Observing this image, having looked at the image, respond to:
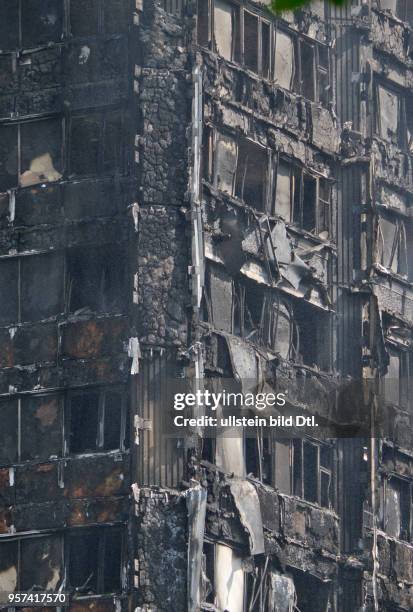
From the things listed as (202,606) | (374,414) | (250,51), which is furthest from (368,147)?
(202,606)

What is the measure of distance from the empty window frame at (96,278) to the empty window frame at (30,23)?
626 centimetres

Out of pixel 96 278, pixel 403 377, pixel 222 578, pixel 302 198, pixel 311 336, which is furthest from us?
pixel 403 377

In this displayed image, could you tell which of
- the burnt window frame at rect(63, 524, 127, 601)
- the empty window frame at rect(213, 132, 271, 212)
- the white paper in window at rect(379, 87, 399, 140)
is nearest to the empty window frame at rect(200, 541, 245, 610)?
the burnt window frame at rect(63, 524, 127, 601)

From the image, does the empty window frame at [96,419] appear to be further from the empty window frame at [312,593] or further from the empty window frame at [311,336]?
the empty window frame at [312,593]

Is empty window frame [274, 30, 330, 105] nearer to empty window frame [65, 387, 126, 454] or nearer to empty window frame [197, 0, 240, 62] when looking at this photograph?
empty window frame [197, 0, 240, 62]

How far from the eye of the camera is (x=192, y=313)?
1239 inches

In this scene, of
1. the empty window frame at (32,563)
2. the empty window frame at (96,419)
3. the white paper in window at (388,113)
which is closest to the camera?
the empty window frame at (32,563)

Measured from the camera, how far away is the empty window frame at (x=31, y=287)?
32.7m

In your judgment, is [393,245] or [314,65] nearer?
[314,65]

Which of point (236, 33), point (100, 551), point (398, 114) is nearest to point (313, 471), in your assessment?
point (100, 551)

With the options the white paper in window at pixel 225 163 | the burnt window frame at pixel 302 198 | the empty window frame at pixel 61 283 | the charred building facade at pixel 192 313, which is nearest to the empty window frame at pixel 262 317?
the charred building facade at pixel 192 313

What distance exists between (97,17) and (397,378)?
14083 millimetres

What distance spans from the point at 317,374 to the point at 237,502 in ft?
19.5

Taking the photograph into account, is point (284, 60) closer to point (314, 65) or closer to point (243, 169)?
point (314, 65)
